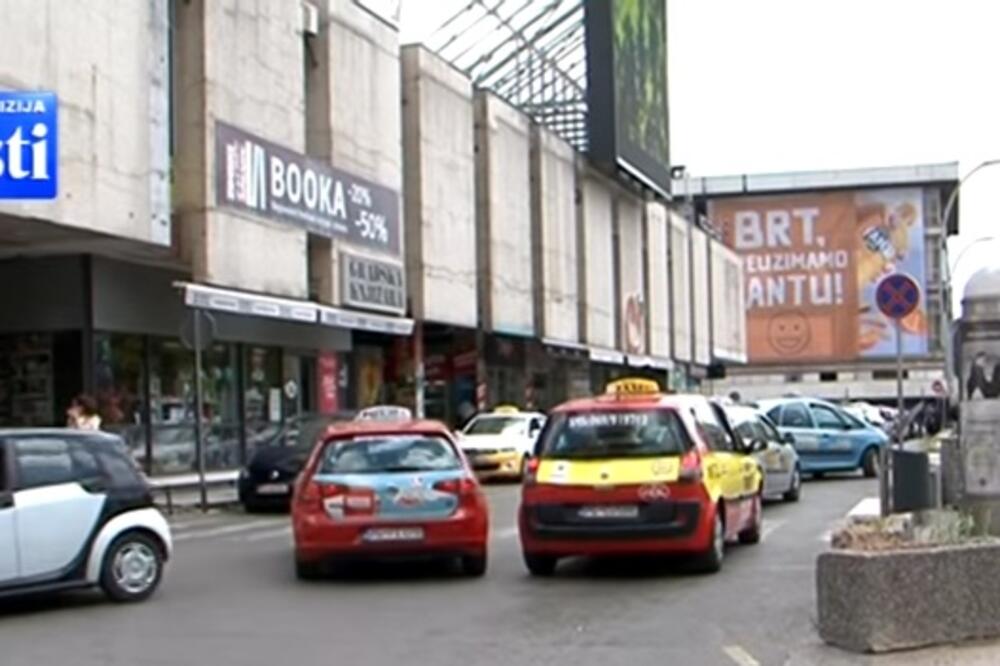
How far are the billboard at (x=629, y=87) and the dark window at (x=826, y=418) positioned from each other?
23.1 meters

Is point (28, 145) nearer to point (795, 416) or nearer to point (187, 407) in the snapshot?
point (187, 407)

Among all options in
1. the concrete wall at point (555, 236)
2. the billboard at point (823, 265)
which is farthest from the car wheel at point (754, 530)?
the billboard at point (823, 265)

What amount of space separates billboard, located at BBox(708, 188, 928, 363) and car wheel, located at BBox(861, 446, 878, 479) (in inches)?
3038

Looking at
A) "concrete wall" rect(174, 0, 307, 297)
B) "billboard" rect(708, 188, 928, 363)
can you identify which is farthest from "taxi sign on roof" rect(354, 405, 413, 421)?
"billboard" rect(708, 188, 928, 363)

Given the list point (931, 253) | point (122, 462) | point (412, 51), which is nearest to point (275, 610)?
point (122, 462)

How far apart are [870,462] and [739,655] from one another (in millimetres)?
19956

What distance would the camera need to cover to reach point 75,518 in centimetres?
1238

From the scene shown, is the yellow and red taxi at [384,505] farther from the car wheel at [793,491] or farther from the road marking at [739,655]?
the car wheel at [793,491]

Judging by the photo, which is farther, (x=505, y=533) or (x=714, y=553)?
(x=505, y=533)

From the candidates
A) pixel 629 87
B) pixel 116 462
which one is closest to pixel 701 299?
pixel 629 87

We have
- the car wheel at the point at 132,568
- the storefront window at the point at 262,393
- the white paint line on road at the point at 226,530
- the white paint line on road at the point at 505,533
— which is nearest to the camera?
the car wheel at the point at 132,568

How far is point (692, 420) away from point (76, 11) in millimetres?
11909

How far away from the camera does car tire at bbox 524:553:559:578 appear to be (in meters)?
14.2

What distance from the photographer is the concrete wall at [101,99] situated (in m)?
20.6
